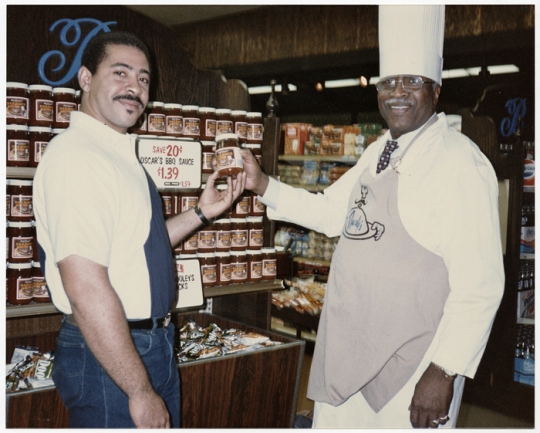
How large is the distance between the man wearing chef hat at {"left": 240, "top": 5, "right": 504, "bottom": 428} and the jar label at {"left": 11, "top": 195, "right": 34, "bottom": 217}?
1.27 metres

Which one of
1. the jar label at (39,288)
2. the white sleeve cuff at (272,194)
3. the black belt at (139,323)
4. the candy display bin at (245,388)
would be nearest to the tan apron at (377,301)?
the white sleeve cuff at (272,194)

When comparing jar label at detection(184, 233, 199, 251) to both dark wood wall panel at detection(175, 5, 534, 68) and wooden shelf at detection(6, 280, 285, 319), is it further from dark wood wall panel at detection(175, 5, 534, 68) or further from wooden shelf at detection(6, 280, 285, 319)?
dark wood wall panel at detection(175, 5, 534, 68)

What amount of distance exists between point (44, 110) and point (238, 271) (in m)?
1.21

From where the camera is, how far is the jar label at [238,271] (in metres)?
2.81

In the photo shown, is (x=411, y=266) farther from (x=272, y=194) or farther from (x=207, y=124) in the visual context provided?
(x=207, y=124)

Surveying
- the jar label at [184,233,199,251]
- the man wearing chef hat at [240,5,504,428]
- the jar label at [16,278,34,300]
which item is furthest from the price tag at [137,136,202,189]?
the man wearing chef hat at [240,5,504,428]

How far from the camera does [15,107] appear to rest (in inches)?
84.7

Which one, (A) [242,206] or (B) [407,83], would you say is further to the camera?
(A) [242,206]

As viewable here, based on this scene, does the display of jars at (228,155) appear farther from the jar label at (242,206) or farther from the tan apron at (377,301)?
the jar label at (242,206)

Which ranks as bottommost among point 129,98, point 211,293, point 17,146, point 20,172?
point 211,293

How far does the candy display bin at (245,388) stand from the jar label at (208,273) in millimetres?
395

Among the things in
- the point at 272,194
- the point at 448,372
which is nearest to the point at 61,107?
the point at 272,194

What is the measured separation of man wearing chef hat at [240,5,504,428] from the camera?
5.74 feet

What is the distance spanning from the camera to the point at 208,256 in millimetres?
2723
